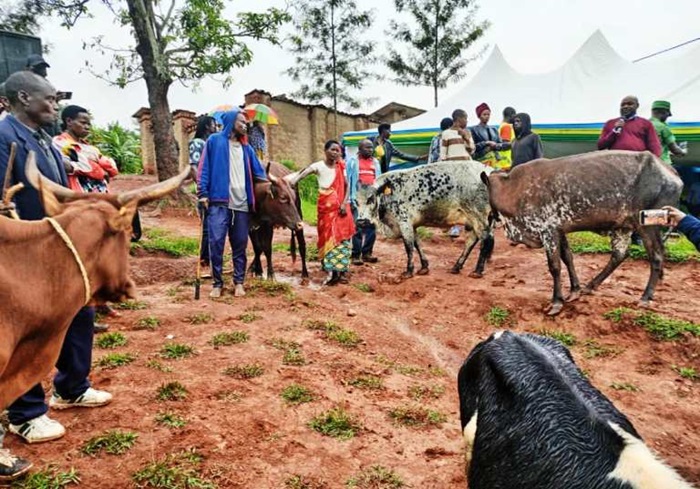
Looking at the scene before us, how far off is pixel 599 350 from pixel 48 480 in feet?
15.2

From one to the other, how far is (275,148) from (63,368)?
53.6 feet

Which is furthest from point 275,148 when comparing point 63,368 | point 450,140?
point 63,368

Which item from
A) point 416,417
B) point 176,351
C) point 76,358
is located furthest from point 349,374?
point 76,358

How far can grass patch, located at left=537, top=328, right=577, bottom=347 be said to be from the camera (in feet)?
16.7

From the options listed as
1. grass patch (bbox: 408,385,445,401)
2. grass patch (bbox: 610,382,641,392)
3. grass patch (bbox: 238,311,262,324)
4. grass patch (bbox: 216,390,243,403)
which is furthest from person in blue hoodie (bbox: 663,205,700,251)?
grass patch (bbox: 238,311,262,324)

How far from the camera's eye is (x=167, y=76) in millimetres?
12047

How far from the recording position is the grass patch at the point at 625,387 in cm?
411

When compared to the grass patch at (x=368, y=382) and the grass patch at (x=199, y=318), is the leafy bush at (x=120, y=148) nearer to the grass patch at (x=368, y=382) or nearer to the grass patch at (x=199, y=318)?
the grass patch at (x=199, y=318)

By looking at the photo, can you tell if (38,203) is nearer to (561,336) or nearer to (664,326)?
(561,336)

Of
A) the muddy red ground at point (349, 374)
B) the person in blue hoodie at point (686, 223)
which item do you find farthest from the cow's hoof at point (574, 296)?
the person in blue hoodie at point (686, 223)

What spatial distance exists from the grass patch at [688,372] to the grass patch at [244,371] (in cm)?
369

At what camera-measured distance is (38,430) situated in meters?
2.87

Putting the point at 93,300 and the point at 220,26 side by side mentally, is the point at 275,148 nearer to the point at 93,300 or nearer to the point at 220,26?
the point at 220,26

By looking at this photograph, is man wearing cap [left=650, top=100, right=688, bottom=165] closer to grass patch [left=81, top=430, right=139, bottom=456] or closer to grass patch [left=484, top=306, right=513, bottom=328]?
grass patch [left=484, top=306, right=513, bottom=328]
